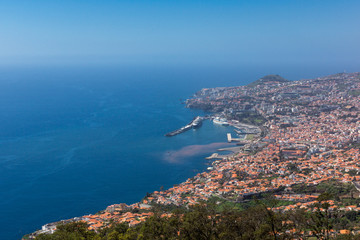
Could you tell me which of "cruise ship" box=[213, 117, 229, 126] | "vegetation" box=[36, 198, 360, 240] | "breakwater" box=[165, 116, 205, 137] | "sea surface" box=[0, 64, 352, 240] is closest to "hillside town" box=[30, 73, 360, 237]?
"cruise ship" box=[213, 117, 229, 126]

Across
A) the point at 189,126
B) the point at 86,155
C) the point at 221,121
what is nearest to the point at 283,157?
the point at 189,126

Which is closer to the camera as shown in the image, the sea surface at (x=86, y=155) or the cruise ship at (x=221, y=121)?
the sea surface at (x=86, y=155)

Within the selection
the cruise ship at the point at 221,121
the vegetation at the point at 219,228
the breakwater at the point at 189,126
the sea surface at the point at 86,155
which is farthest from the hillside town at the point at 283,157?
the breakwater at the point at 189,126

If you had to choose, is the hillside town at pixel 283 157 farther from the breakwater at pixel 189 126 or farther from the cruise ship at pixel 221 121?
the breakwater at pixel 189 126

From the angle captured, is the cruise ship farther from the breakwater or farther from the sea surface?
the breakwater

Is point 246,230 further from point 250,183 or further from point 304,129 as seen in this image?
point 304,129

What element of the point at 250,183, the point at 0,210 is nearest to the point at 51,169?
the point at 0,210

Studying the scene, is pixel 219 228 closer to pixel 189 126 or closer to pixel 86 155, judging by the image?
pixel 86 155
